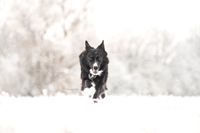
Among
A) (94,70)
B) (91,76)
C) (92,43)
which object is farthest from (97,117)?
(92,43)

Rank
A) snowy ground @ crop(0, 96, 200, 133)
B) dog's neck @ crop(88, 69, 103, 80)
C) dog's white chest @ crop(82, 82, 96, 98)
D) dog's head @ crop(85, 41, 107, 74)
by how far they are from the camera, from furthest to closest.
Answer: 1. dog's white chest @ crop(82, 82, 96, 98)
2. dog's neck @ crop(88, 69, 103, 80)
3. dog's head @ crop(85, 41, 107, 74)
4. snowy ground @ crop(0, 96, 200, 133)

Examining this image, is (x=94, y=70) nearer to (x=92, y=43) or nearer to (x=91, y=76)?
(x=91, y=76)

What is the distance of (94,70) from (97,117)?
1105 mm

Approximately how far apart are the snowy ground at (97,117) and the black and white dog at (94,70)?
0.20 metres

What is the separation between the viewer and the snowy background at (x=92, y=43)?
44.0 feet

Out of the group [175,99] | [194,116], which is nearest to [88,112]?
[194,116]

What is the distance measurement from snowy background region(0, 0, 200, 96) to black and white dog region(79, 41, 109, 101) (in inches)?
169

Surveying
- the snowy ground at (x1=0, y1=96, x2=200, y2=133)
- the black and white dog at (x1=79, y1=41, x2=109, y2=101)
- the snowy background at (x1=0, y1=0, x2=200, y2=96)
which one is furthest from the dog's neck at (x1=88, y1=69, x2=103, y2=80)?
the snowy background at (x1=0, y1=0, x2=200, y2=96)

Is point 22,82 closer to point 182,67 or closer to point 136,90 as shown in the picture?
point 136,90

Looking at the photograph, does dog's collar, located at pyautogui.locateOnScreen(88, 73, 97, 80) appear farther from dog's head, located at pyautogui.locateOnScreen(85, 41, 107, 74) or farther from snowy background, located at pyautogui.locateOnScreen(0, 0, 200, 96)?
snowy background, located at pyautogui.locateOnScreen(0, 0, 200, 96)

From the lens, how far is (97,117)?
7.84m

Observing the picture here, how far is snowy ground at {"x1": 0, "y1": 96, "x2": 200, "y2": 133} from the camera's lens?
Result: 757cm

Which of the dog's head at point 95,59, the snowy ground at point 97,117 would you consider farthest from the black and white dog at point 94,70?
the snowy ground at point 97,117

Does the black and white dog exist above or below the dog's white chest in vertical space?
above
